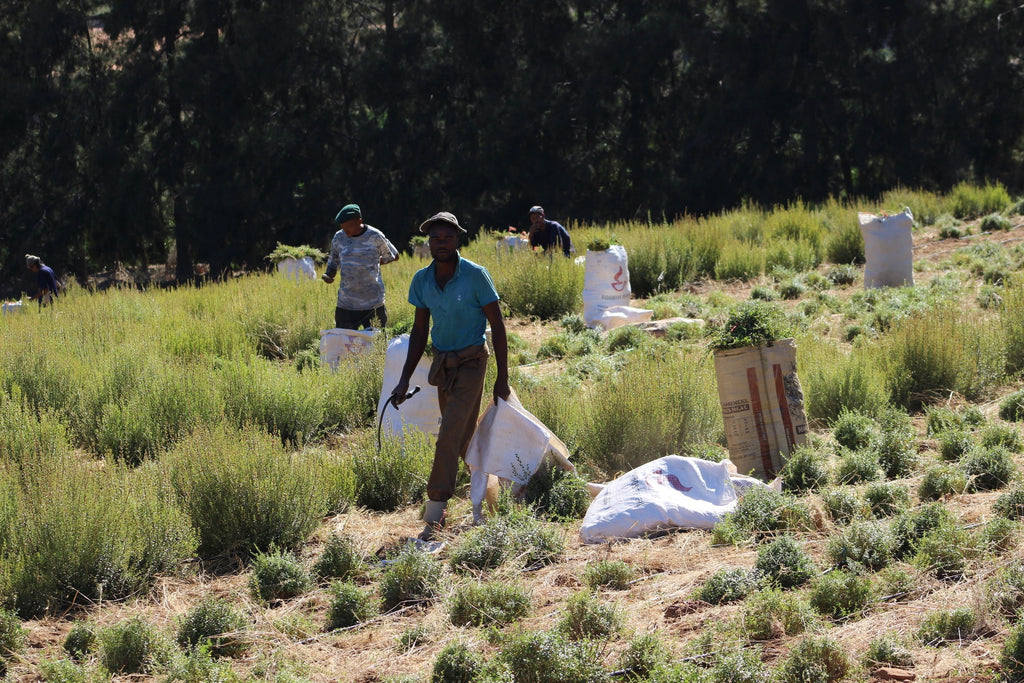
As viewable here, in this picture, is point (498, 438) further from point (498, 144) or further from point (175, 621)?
point (498, 144)

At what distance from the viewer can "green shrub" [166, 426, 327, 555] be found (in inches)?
231

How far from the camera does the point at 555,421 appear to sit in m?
7.15

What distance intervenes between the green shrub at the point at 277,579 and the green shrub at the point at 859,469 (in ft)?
9.47

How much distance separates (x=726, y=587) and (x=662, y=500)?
1.06 m

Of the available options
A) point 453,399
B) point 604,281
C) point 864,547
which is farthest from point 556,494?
point 604,281

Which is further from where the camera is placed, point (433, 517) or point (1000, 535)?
point (433, 517)

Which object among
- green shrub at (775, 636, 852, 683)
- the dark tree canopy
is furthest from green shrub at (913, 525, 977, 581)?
the dark tree canopy

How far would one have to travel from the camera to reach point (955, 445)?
601cm

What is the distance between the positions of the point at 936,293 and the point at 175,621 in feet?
28.7

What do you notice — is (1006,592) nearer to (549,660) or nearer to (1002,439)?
(549,660)

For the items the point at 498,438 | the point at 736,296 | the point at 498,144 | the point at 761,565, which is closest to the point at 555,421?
the point at 498,438

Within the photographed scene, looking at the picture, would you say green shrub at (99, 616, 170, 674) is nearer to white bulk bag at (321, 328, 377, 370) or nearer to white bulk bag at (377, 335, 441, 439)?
white bulk bag at (377, 335, 441, 439)

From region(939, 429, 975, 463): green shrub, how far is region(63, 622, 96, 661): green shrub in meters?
4.48

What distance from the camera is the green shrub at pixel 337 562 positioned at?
5402 millimetres
